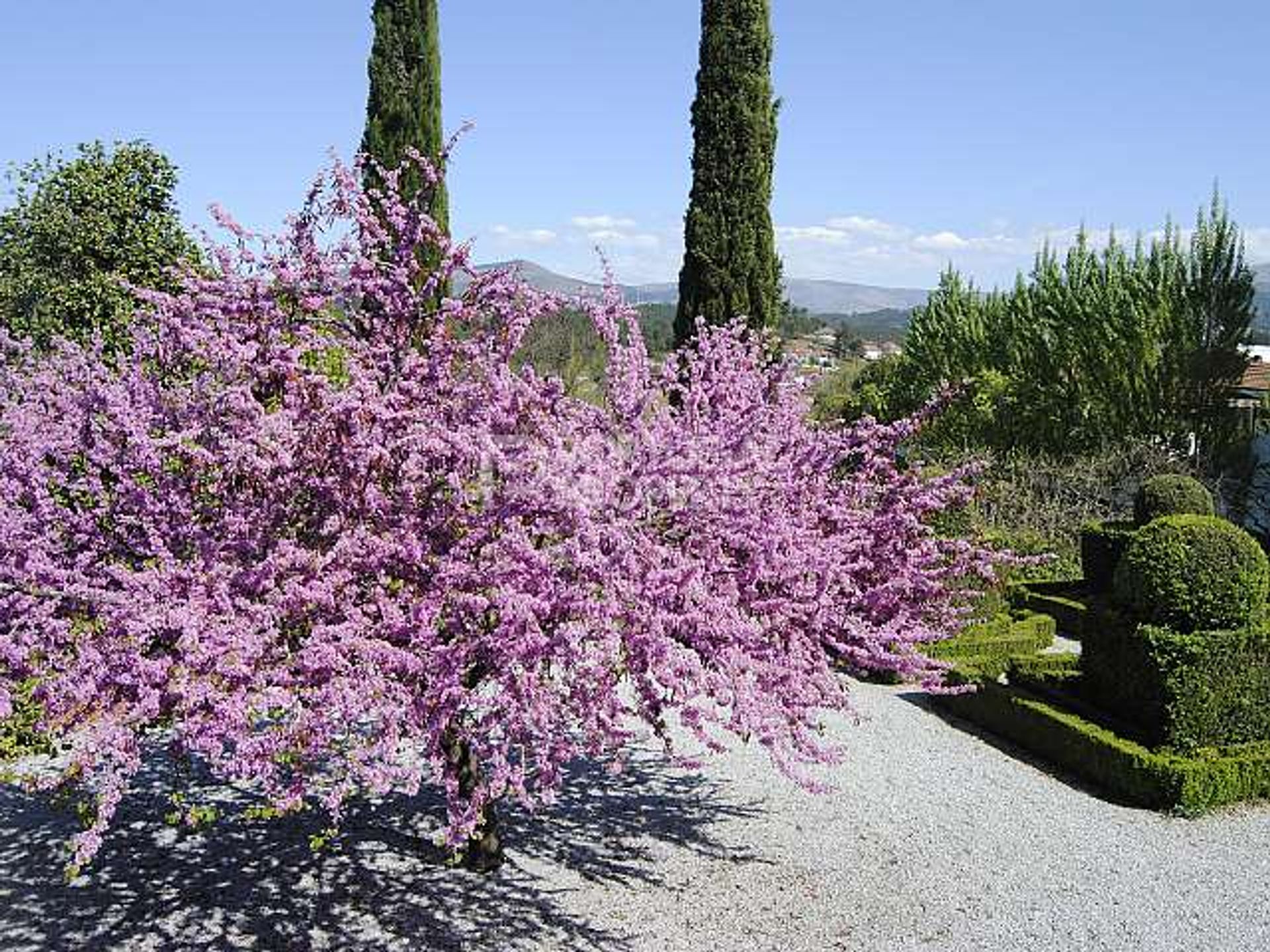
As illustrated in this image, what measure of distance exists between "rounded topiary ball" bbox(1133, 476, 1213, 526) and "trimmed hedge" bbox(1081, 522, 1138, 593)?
1.01 m

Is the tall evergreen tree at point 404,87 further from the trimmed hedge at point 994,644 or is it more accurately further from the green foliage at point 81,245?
the trimmed hedge at point 994,644

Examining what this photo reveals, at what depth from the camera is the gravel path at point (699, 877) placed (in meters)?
6.48

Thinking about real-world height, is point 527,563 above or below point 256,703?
above

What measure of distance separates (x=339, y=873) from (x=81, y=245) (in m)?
8.11

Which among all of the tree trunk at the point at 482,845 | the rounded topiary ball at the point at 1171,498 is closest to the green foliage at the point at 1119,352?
the rounded topiary ball at the point at 1171,498

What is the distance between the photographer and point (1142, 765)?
28.7 feet

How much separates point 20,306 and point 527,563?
9.84 m

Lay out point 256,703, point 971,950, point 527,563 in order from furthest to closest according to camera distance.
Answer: point 971,950
point 527,563
point 256,703

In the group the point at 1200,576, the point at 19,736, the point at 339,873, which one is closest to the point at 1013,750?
the point at 1200,576

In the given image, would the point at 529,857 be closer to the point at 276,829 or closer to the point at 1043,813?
the point at 276,829

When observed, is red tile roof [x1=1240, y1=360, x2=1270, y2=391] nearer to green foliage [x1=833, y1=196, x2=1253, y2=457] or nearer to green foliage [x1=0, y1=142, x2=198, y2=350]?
green foliage [x1=833, y1=196, x2=1253, y2=457]

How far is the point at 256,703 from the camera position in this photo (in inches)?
176

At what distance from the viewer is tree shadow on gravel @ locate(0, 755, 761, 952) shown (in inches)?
254

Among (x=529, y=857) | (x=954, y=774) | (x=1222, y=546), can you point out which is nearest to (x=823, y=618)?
(x=529, y=857)
